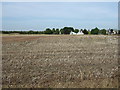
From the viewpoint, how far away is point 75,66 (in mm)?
6496

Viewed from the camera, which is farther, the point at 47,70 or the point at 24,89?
the point at 47,70

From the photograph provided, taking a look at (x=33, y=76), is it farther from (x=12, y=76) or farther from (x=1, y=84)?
(x=1, y=84)

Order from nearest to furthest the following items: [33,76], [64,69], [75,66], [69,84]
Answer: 1. [69,84]
2. [33,76]
3. [64,69]
4. [75,66]

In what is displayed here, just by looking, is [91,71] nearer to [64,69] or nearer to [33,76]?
[64,69]

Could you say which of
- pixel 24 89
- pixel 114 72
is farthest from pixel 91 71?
pixel 24 89

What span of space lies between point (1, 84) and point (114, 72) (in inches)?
139

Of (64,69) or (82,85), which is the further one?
(64,69)

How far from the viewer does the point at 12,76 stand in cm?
526

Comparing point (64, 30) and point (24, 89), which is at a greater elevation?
point (64, 30)

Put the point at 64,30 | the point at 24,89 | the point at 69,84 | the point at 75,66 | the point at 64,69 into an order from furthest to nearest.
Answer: the point at 64,30 → the point at 75,66 → the point at 64,69 → the point at 69,84 → the point at 24,89

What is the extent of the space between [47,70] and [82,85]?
1.83 m

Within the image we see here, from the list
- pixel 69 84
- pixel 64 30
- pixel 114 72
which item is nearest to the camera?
pixel 69 84

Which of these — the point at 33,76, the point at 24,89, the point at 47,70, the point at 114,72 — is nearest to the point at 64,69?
the point at 47,70

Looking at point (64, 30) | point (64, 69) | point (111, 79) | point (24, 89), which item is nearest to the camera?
point (24, 89)
